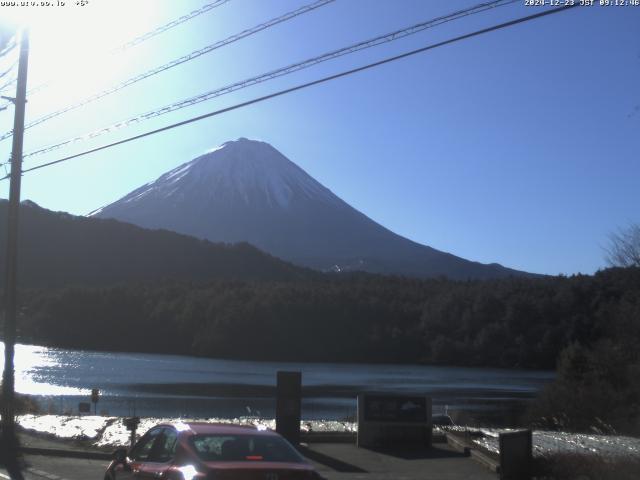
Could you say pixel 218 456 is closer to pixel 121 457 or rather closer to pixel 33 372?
pixel 121 457

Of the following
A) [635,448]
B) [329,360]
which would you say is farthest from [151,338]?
[635,448]

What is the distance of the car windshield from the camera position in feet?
26.7

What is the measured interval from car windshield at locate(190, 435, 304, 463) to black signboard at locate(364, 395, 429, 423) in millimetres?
9344

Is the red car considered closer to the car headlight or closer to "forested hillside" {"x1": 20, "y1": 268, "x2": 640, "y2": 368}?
the car headlight

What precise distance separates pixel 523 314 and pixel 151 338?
42.7 metres

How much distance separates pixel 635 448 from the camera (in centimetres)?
1515

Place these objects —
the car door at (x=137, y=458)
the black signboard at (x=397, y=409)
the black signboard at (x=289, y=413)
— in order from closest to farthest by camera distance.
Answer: the car door at (x=137, y=458) < the black signboard at (x=289, y=413) < the black signboard at (x=397, y=409)

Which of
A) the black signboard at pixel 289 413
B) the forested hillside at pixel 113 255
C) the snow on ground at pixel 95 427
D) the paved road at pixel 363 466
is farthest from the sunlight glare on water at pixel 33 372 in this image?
the forested hillside at pixel 113 255

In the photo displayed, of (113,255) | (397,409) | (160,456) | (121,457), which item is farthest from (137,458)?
(113,255)

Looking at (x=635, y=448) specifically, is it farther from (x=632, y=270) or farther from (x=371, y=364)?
(x=371, y=364)

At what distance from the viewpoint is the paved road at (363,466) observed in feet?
47.7

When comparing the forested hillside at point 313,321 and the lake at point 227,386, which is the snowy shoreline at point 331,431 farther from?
the forested hillside at point 313,321

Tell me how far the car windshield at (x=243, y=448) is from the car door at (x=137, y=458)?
1.03 m

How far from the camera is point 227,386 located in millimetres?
52750
